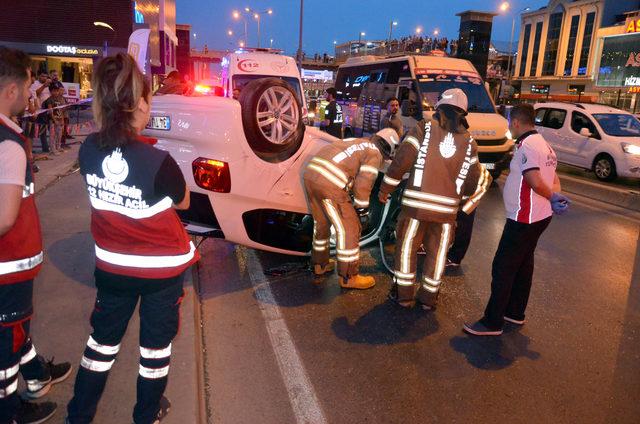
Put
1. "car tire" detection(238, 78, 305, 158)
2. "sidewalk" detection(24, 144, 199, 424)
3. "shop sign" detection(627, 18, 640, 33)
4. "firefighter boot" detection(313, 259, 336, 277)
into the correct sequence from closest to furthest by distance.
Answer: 1. "sidewalk" detection(24, 144, 199, 424)
2. "car tire" detection(238, 78, 305, 158)
3. "firefighter boot" detection(313, 259, 336, 277)
4. "shop sign" detection(627, 18, 640, 33)

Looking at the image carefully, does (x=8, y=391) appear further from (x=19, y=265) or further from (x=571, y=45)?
(x=571, y=45)

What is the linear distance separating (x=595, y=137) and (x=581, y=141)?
403 mm

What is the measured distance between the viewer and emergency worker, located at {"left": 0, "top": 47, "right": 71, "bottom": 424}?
82.5 inches

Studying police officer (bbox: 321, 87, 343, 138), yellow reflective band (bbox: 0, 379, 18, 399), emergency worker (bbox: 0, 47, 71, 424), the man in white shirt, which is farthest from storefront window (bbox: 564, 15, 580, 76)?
yellow reflective band (bbox: 0, 379, 18, 399)

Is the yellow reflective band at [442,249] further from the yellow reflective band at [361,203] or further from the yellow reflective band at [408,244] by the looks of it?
the yellow reflective band at [361,203]

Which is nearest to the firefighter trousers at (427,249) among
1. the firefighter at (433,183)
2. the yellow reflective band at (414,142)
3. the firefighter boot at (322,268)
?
the firefighter at (433,183)

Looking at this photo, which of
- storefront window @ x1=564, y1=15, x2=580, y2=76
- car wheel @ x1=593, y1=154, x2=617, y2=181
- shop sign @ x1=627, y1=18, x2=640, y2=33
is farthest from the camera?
storefront window @ x1=564, y1=15, x2=580, y2=76

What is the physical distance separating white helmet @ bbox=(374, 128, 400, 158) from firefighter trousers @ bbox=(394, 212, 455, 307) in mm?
653

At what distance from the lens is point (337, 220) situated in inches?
180

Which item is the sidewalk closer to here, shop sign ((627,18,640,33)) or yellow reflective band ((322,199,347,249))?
yellow reflective band ((322,199,347,249))

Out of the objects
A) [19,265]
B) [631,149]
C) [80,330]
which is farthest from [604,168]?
[19,265]

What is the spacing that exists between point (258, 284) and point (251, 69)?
9.35m

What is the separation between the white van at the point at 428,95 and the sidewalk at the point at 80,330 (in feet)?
20.9

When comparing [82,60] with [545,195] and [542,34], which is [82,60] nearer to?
[545,195]
